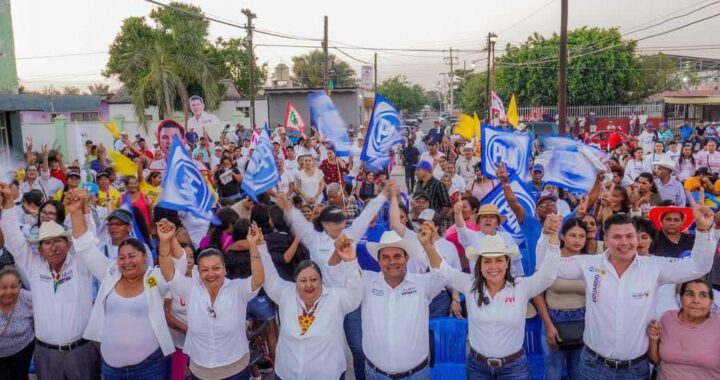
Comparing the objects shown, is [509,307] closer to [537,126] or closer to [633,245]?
[633,245]

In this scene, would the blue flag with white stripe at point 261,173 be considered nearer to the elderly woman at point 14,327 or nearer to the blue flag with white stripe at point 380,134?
the blue flag with white stripe at point 380,134

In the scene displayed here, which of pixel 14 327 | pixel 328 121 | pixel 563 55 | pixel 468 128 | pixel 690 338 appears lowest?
pixel 14 327

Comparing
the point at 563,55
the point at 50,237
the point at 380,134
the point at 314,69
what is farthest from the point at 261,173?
the point at 314,69

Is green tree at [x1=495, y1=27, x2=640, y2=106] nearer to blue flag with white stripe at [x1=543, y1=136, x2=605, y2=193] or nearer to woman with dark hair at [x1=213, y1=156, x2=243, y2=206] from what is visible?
woman with dark hair at [x1=213, y1=156, x2=243, y2=206]

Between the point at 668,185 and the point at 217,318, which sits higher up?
the point at 668,185

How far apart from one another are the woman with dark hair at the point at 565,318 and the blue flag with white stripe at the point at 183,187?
9.54 feet

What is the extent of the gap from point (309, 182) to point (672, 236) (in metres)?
5.66

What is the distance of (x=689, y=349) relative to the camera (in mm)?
3701

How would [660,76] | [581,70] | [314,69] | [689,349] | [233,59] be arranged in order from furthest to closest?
[314,69], [660,76], [233,59], [581,70], [689,349]

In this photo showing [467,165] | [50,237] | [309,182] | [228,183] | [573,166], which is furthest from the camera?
[467,165]

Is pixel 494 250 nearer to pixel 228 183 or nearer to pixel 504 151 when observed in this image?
pixel 504 151

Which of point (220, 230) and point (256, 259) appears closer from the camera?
point (256, 259)

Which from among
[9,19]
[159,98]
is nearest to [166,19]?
[159,98]

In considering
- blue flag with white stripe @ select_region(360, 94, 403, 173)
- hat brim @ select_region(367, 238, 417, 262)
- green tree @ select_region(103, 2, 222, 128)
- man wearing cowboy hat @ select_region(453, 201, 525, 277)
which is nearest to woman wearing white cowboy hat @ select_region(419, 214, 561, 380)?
hat brim @ select_region(367, 238, 417, 262)
